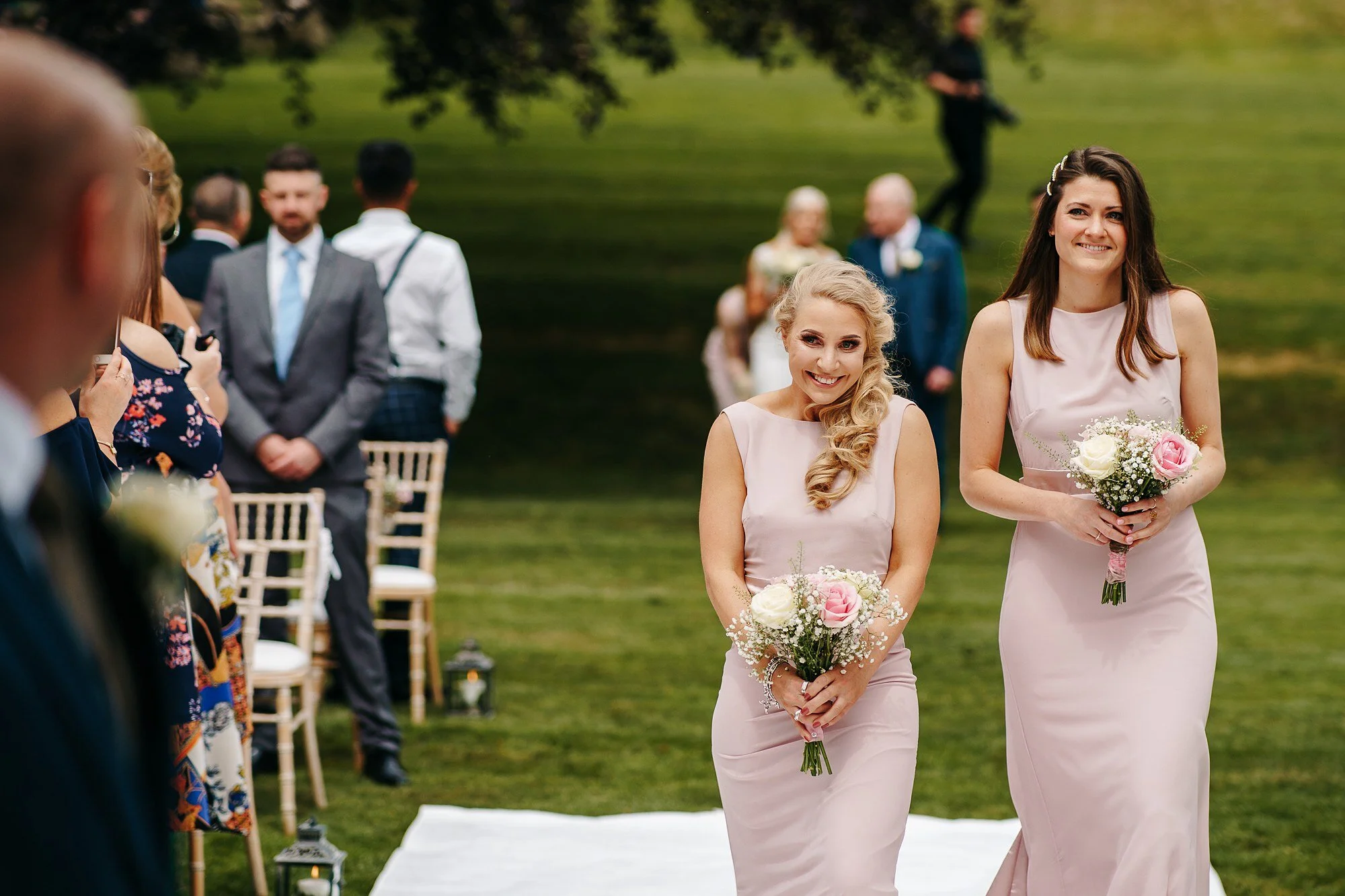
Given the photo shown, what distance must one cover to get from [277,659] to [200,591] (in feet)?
4.93

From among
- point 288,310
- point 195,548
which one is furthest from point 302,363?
point 195,548

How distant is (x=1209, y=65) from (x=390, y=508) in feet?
116

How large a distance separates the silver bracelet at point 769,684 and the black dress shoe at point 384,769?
322cm

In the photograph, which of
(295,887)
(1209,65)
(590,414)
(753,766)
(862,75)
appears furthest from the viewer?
(1209,65)

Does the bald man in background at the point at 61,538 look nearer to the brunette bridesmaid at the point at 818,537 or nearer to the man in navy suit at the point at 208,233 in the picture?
the brunette bridesmaid at the point at 818,537

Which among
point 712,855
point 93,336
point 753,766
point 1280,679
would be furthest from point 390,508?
point 93,336

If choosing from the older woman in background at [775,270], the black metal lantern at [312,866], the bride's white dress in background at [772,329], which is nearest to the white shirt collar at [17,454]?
the black metal lantern at [312,866]

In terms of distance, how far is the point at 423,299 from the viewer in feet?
28.4

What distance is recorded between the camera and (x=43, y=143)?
5.53 feet

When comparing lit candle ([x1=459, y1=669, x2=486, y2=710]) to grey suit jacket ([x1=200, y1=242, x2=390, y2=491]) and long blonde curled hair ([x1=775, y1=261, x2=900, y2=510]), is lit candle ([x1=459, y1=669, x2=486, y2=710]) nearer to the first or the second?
grey suit jacket ([x1=200, y1=242, x2=390, y2=491])

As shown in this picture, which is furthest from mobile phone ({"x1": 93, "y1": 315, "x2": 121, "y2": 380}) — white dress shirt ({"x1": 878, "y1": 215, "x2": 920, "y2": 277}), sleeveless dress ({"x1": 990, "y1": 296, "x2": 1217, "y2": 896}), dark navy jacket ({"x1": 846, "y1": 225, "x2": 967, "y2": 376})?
white dress shirt ({"x1": 878, "y1": 215, "x2": 920, "y2": 277})

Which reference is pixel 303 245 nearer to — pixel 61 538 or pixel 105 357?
pixel 105 357

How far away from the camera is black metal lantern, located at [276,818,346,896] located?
5.51 meters

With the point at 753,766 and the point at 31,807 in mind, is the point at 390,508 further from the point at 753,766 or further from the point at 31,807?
the point at 31,807
